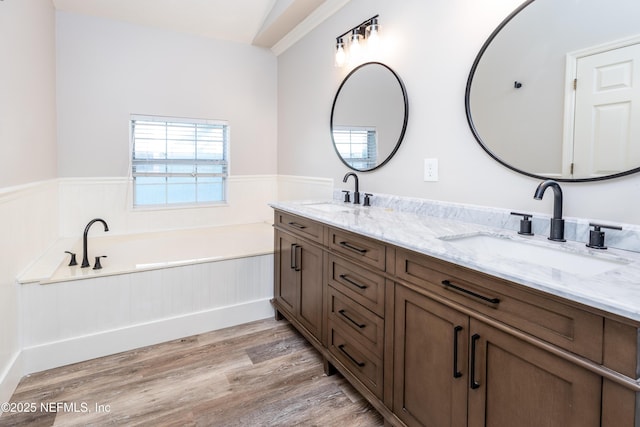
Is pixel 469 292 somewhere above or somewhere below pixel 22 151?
below

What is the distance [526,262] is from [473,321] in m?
0.24

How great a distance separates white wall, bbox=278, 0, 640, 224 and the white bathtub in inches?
44.9

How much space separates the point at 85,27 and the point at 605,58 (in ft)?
12.4

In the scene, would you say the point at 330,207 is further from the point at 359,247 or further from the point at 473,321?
the point at 473,321

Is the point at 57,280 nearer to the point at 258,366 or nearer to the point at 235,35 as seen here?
the point at 258,366

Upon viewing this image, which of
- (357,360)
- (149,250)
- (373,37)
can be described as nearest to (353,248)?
(357,360)

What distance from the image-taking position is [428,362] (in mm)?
1279

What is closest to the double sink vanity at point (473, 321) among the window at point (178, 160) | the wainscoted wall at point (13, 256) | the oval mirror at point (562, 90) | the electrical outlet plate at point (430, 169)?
the electrical outlet plate at point (430, 169)

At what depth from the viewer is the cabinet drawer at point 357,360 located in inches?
61.8

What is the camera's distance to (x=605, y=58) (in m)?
1.25

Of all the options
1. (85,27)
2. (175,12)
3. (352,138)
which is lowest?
(352,138)

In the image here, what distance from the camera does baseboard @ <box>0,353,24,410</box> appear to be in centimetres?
173

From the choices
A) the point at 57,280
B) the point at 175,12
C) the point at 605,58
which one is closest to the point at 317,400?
Answer: the point at 57,280

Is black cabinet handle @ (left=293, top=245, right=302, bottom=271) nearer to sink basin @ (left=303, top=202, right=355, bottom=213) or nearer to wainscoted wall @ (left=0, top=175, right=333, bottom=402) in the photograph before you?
sink basin @ (left=303, top=202, right=355, bottom=213)
